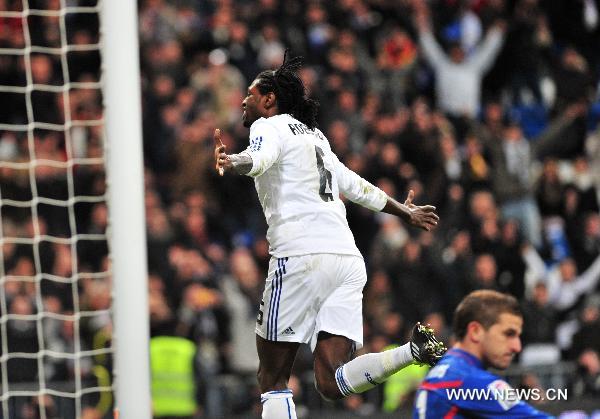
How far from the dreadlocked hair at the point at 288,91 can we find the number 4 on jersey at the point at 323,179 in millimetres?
252

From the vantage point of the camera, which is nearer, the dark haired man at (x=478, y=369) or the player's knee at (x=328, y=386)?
the dark haired man at (x=478, y=369)

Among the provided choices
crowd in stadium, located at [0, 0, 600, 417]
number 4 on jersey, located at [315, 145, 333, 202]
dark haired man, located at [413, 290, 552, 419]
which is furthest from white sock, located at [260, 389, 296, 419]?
crowd in stadium, located at [0, 0, 600, 417]

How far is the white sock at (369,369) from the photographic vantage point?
6.11 metres

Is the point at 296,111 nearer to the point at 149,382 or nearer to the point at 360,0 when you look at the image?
the point at 149,382

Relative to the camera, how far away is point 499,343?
5.31 meters

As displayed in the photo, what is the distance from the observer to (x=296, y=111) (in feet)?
21.6

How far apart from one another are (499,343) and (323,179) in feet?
4.85

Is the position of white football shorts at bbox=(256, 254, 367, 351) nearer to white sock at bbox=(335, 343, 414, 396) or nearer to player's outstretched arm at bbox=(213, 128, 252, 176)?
white sock at bbox=(335, 343, 414, 396)

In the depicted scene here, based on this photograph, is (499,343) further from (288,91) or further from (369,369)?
(288,91)

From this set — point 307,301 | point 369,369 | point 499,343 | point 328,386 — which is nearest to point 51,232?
point 307,301

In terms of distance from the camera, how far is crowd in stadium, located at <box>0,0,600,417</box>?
1136 centimetres

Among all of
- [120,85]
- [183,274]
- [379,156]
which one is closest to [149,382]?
[120,85]

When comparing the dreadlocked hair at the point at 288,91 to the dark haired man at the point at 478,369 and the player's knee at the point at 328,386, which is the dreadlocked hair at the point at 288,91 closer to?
the player's knee at the point at 328,386

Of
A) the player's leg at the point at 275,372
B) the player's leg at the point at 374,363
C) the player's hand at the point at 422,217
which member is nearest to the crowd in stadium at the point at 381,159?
the player's hand at the point at 422,217
